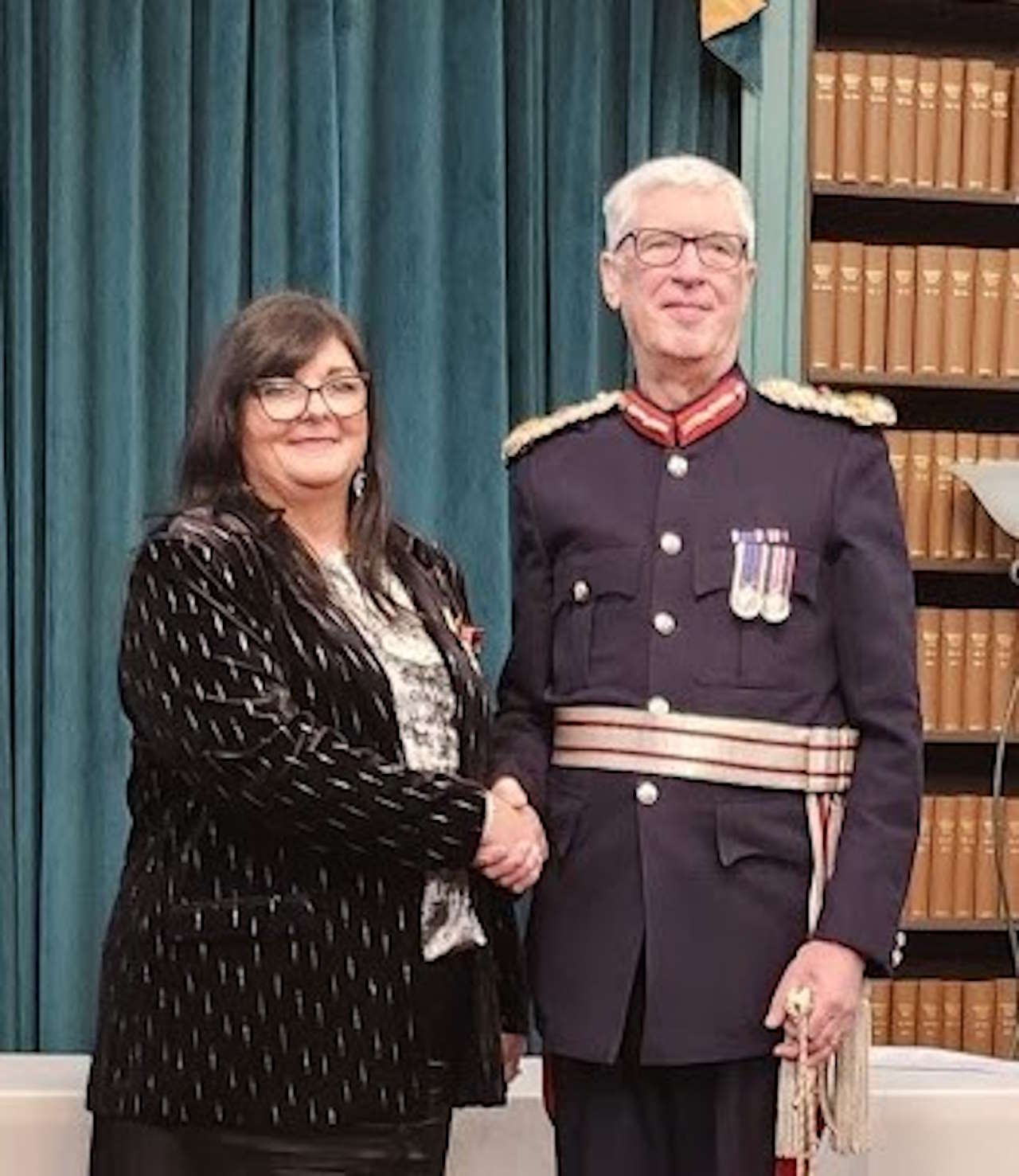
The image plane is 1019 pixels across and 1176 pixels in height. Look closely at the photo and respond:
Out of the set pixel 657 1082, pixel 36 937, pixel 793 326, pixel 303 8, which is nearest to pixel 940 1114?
pixel 657 1082

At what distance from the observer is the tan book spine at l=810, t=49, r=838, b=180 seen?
346 centimetres

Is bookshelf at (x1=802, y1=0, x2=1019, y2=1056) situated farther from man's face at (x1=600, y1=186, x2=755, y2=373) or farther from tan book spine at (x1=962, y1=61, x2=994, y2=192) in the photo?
man's face at (x1=600, y1=186, x2=755, y2=373)

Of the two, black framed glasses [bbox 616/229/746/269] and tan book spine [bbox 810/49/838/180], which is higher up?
tan book spine [bbox 810/49/838/180]

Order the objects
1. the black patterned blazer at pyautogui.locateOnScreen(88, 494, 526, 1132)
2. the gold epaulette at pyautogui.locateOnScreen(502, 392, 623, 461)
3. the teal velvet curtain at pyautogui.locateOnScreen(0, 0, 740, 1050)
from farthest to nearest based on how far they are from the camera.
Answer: the teal velvet curtain at pyautogui.locateOnScreen(0, 0, 740, 1050) < the gold epaulette at pyautogui.locateOnScreen(502, 392, 623, 461) < the black patterned blazer at pyautogui.locateOnScreen(88, 494, 526, 1132)

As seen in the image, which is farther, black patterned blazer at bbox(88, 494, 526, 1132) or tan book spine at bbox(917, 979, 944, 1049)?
tan book spine at bbox(917, 979, 944, 1049)

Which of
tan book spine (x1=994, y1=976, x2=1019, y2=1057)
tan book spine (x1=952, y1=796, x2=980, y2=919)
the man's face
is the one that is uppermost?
the man's face

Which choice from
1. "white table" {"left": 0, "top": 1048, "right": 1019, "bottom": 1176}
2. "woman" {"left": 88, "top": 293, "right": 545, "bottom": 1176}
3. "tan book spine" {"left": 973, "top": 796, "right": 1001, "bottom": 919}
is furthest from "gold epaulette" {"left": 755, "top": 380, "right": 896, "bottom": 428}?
"tan book spine" {"left": 973, "top": 796, "right": 1001, "bottom": 919}

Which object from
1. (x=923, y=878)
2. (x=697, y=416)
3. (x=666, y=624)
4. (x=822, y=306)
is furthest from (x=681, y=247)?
(x=923, y=878)

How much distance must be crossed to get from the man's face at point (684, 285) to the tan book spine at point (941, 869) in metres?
1.93

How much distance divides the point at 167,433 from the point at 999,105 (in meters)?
1.51

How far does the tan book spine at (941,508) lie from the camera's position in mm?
3525

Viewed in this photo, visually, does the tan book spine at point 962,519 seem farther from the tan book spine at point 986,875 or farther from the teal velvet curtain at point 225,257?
the teal velvet curtain at point 225,257

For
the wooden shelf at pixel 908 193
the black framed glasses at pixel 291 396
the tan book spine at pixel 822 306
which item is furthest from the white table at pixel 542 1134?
the wooden shelf at pixel 908 193

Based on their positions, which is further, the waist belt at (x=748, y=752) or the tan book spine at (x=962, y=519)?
the tan book spine at (x=962, y=519)
